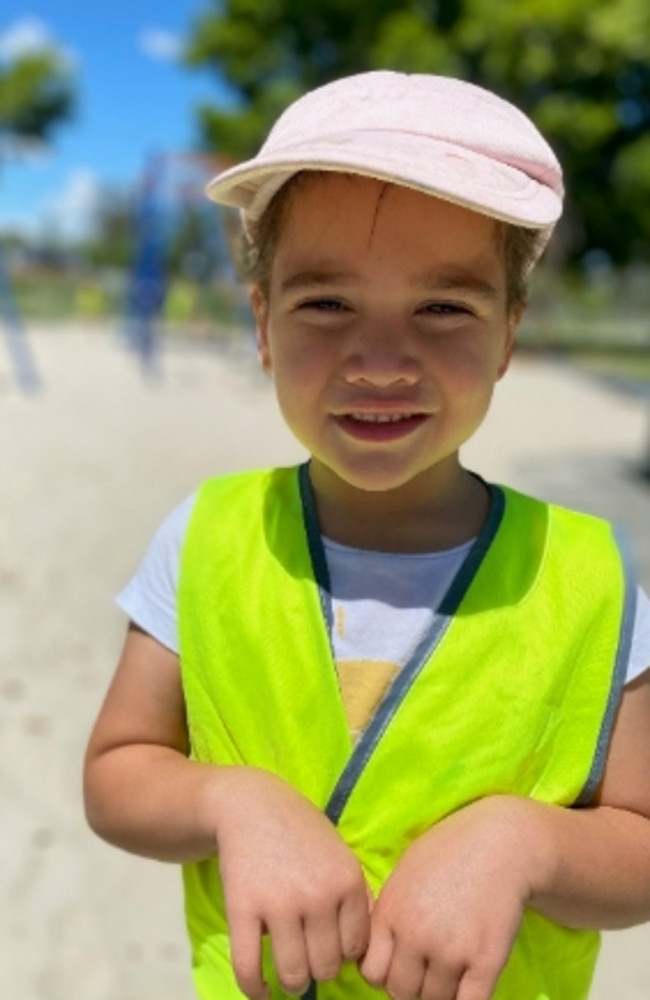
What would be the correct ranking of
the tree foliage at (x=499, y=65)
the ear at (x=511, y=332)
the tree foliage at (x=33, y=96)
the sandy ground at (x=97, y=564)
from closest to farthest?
the ear at (x=511, y=332) < the sandy ground at (x=97, y=564) < the tree foliage at (x=499, y=65) < the tree foliage at (x=33, y=96)

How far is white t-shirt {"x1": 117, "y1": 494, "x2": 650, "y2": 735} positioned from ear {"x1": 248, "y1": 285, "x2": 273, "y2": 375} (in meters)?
0.20

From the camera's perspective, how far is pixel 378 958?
1.01 m

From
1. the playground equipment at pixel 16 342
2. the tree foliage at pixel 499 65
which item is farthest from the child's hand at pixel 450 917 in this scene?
the tree foliage at pixel 499 65

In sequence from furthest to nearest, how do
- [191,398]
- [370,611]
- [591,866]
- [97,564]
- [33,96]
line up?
[33,96]
[191,398]
[97,564]
[370,611]
[591,866]

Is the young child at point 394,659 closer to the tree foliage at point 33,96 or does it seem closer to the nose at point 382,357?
the nose at point 382,357

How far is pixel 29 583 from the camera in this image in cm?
542

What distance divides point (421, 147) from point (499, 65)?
75.4ft

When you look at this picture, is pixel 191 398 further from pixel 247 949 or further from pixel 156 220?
pixel 247 949

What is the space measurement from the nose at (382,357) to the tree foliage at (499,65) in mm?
Answer: 19390

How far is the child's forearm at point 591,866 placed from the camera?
1.07 m

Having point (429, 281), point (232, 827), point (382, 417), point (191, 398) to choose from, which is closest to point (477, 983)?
point (232, 827)

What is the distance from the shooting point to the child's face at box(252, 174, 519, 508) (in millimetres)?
1107

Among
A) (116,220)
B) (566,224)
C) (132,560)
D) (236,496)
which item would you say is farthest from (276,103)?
(116,220)

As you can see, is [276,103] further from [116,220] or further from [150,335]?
[116,220]
